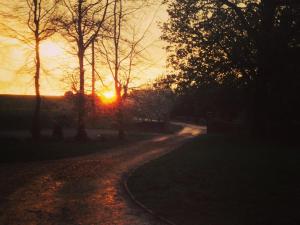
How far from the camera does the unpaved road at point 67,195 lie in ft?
28.7

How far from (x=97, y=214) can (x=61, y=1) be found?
2237 centimetres

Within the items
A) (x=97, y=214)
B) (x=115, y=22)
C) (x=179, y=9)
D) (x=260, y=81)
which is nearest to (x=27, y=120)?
(x=115, y=22)

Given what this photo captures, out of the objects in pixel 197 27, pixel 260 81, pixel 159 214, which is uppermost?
pixel 197 27

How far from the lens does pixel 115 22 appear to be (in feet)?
105

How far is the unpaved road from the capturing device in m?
8.75

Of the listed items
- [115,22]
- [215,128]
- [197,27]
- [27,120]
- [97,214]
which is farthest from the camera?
[27,120]

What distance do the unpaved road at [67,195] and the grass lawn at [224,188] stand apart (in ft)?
2.60

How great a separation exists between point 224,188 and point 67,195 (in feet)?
16.6

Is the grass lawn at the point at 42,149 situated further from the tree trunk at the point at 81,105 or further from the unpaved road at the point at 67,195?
the unpaved road at the point at 67,195

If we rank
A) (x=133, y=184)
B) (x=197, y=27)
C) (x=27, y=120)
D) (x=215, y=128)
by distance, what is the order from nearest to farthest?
1. (x=133, y=184)
2. (x=197, y=27)
3. (x=215, y=128)
4. (x=27, y=120)

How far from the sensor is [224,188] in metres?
12.0

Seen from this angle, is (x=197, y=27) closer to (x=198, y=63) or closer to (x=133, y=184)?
(x=198, y=63)

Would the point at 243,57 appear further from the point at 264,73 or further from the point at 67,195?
the point at 67,195

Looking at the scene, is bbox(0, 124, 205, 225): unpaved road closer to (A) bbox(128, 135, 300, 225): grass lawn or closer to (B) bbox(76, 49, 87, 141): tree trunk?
(A) bbox(128, 135, 300, 225): grass lawn
